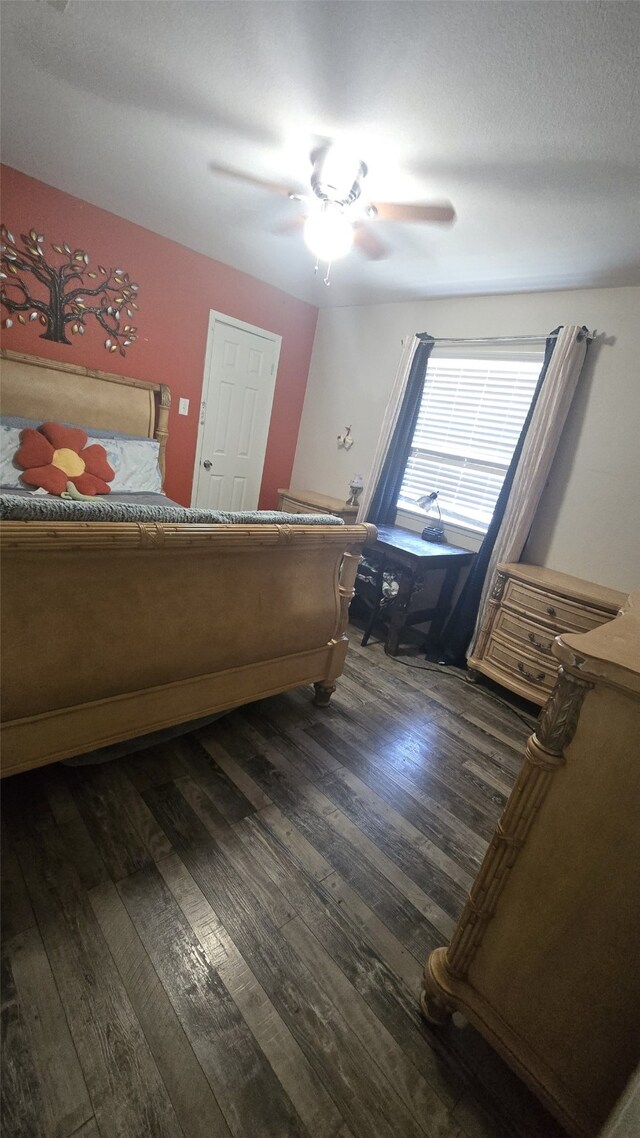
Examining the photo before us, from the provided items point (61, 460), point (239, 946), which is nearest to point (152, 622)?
point (239, 946)

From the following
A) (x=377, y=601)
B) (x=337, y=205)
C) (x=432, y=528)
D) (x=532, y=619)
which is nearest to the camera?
(x=337, y=205)

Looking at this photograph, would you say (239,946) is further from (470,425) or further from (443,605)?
(470,425)

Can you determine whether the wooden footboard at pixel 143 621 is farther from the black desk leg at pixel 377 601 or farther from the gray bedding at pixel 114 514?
the black desk leg at pixel 377 601

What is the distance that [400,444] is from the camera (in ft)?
11.7

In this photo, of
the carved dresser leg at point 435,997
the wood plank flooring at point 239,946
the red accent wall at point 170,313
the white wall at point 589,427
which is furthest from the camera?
the red accent wall at point 170,313

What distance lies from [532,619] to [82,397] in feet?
11.0

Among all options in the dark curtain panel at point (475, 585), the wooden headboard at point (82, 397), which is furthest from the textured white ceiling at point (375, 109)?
the wooden headboard at point (82, 397)

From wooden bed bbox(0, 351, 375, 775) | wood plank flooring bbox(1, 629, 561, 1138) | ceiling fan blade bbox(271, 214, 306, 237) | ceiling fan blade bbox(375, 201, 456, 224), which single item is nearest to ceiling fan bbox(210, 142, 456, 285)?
ceiling fan blade bbox(375, 201, 456, 224)

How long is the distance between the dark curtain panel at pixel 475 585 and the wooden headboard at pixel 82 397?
2560mm

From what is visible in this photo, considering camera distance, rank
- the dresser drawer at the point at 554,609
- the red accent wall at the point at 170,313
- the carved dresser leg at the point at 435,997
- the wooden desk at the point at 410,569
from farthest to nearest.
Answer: the wooden desk at the point at 410,569, the red accent wall at the point at 170,313, the dresser drawer at the point at 554,609, the carved dresser leg at the point at 435,997

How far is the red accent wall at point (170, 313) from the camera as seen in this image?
276 centimetres

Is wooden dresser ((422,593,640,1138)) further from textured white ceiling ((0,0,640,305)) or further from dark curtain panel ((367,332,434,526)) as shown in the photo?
dark curtain panel ((367,332,434,526))

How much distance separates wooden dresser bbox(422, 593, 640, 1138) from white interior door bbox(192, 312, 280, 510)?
3618mm

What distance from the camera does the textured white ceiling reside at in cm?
126
